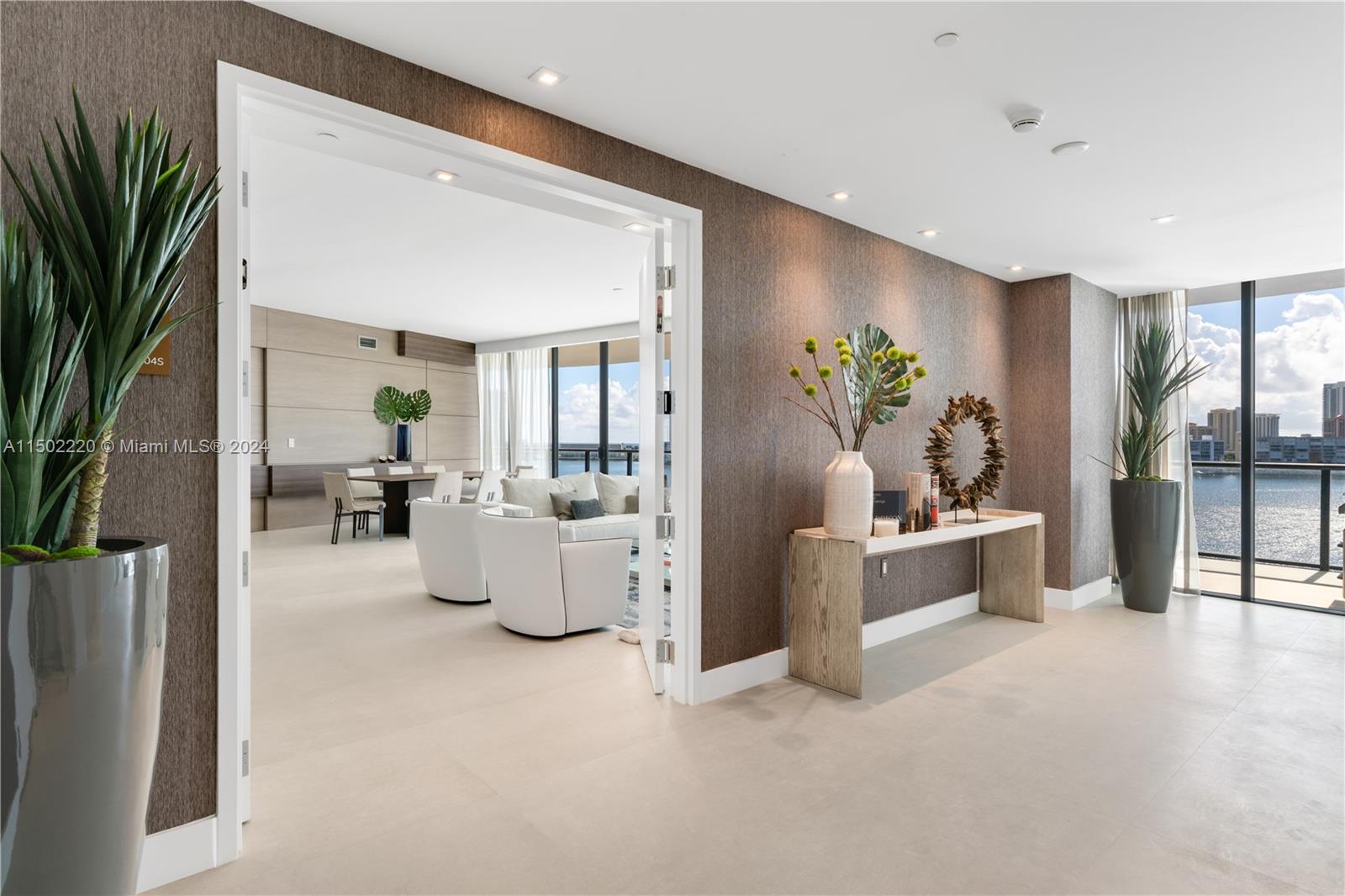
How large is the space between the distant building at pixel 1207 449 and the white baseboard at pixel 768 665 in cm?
301

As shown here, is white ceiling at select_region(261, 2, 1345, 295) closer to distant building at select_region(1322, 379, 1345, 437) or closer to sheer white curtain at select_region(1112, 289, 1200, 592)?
sheer white curtain at select_region(1112, 289, 1200, 592)

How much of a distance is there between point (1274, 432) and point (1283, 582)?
1220 mm

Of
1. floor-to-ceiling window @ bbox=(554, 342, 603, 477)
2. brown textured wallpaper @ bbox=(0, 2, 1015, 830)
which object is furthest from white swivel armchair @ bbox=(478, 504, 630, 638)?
floor-to-ceiling window @ bbox=(554, 342, 603, 477)

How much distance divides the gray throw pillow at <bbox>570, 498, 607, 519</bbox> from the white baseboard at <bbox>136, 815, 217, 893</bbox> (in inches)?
177

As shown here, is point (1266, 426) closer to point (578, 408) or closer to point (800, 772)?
point (800, 772)

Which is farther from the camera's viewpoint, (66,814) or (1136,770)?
(1136,770)

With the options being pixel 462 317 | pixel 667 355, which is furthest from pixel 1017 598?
pixel 462 317

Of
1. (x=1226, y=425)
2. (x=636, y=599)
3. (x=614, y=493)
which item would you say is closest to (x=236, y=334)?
(x=636, y=599)

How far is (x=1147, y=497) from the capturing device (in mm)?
5219

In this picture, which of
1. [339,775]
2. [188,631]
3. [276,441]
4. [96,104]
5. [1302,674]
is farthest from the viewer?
[276,441]

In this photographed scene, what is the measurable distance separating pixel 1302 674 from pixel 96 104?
221 inches

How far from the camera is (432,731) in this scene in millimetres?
2986

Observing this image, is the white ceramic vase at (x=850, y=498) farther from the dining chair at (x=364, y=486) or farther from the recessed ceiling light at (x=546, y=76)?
the dining chair at (x=364, y=486)

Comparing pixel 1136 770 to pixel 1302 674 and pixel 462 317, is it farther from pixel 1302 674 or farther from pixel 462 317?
pixel 462 317
